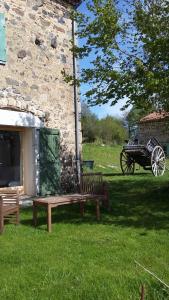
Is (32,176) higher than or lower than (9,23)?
lower

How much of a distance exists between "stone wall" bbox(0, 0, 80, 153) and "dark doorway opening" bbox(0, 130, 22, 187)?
847 millimetres

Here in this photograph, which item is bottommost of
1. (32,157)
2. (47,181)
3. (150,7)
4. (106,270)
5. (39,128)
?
(106,270)

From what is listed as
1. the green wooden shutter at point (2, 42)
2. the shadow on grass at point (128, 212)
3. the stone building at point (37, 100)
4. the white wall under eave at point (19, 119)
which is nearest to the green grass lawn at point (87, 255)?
the shadow on grass at point (128, 212)

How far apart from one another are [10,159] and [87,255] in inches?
208

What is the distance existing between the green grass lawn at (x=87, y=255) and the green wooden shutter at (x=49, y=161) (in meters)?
1.62

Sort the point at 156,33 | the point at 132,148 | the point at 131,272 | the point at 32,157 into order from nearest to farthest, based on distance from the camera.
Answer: the point at 131,272 < the point at 156,33 < the point at 32,157 < the point at 132,148

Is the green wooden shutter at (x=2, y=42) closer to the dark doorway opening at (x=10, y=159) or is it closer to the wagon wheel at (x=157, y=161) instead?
the dark doorway opening at (x=10, y=159)

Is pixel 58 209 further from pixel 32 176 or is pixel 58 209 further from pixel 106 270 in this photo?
pixel 106 270

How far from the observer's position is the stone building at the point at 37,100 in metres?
8.99

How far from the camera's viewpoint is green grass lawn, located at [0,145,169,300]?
150 inches

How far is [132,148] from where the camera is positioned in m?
15.5

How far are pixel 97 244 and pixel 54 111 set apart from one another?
5330 mm

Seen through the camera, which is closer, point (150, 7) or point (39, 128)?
point (150, 7)

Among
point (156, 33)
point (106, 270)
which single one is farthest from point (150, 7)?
point (106, 270)
